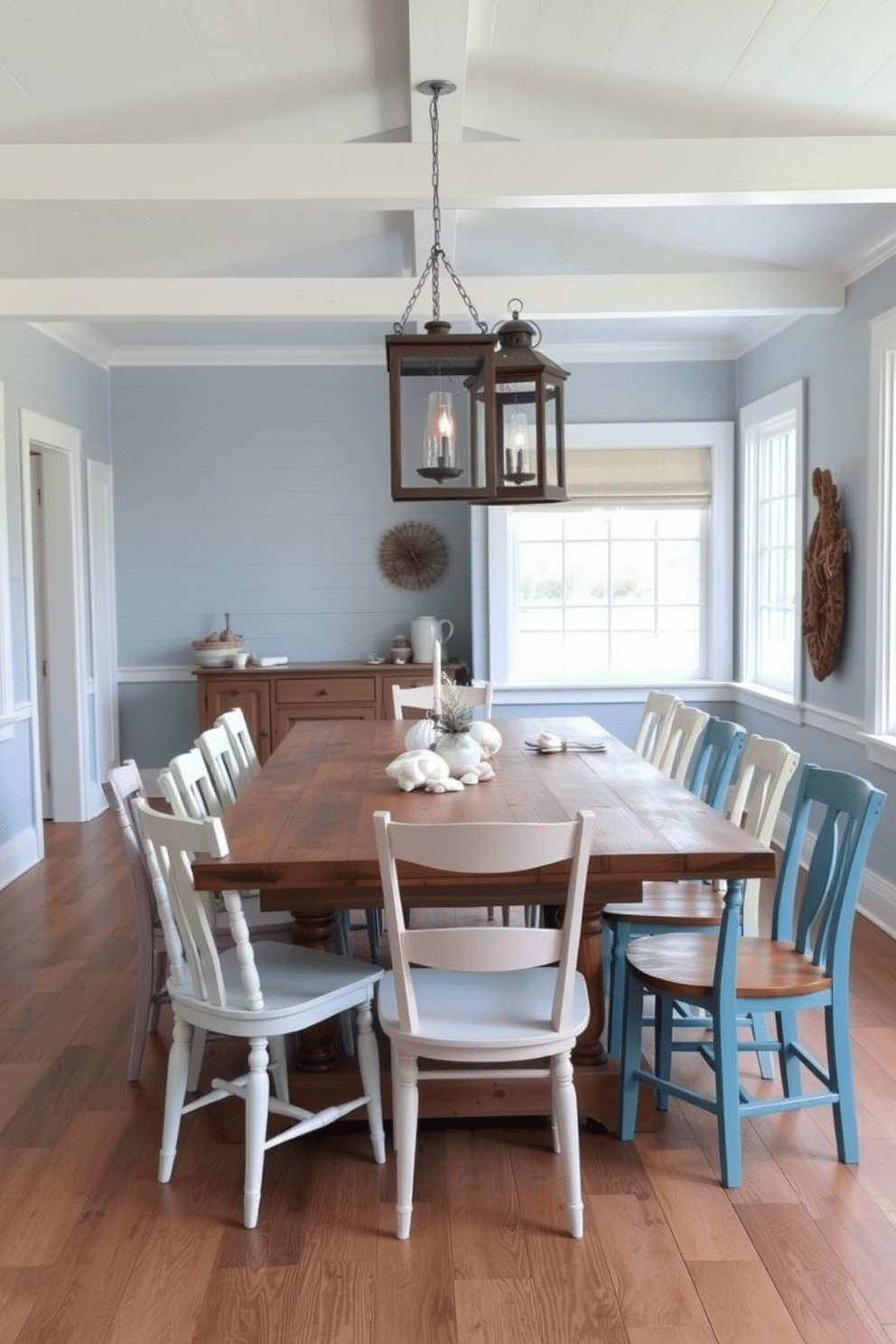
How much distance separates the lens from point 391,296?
5.20 m

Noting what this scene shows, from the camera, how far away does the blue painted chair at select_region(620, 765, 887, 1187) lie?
2713 mm

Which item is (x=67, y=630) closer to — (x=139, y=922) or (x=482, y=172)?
(x=139, y=922)

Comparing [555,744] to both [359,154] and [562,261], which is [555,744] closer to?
[359,154]

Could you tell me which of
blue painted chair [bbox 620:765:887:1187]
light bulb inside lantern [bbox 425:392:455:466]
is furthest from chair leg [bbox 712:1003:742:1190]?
light bulb inside lantern [bbox 425:392:455:466]

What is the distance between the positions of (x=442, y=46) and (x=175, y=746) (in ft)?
16.4

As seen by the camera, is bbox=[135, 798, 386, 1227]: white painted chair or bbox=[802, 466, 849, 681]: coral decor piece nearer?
bbox=[135, 798, 386, 1227]: white painted chair

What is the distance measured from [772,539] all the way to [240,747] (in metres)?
3.44

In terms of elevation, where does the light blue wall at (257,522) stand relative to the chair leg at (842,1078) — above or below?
above

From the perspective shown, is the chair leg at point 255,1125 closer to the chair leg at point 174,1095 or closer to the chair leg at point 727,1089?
the chair leg at point 174,1095

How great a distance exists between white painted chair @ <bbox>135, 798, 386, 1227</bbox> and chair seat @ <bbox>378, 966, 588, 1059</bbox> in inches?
6.3

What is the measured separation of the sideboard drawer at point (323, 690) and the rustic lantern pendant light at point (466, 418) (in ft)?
12.7

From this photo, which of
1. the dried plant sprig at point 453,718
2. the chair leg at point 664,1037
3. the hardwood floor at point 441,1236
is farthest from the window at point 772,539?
the hardwood floor at point 441,1236

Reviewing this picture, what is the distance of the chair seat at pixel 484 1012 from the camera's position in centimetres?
246

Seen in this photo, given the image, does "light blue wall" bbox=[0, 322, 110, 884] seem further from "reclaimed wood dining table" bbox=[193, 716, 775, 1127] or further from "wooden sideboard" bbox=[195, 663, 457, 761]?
"reclaimed wood dining table" bbox=[193, 716, 775, 1127]
